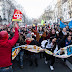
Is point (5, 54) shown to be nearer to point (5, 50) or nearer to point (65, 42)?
point (5, 50)

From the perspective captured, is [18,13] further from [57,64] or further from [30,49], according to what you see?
[57,64]

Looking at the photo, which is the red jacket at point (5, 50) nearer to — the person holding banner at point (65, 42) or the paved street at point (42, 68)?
the paved street at point (42, 68)

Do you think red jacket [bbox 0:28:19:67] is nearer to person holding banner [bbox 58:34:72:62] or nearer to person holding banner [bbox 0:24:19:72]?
person holding banner [bbox 0:24:19:72]

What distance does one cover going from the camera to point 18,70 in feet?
17.0

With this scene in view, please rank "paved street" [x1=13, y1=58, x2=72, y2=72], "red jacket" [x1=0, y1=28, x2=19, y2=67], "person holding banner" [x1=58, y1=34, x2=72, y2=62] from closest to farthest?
1. "red jacket" [x1=0, y1=28, x2=19, y2=67]
2. "paved street" [x1=13, y1=58, x2=72, y2=72]
3. "person holding banner" [x1=58, y1=34, x2=72, y2=62]

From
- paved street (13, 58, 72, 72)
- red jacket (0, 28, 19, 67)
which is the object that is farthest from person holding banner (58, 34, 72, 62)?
red jacket (0, 28, 19, 67)

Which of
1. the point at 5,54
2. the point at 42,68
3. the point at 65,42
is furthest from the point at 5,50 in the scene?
the point at 65,42

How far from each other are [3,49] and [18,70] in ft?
8.89

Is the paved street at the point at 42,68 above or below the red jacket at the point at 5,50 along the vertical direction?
below

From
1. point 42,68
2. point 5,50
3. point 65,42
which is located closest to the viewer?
point 5,50

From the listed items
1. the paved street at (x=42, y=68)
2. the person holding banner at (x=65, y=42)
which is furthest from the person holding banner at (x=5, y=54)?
the person holding banner at (x=65, y=42)

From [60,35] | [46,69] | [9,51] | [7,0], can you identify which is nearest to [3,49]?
[9,51]

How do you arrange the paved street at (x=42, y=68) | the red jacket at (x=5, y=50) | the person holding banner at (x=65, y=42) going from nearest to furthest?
the red jacket at (x=5, y=50) < the paved street at (x=42, y=68) < the person holding banner at (x=65, y=42)

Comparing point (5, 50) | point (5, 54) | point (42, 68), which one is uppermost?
point (5, 50)
